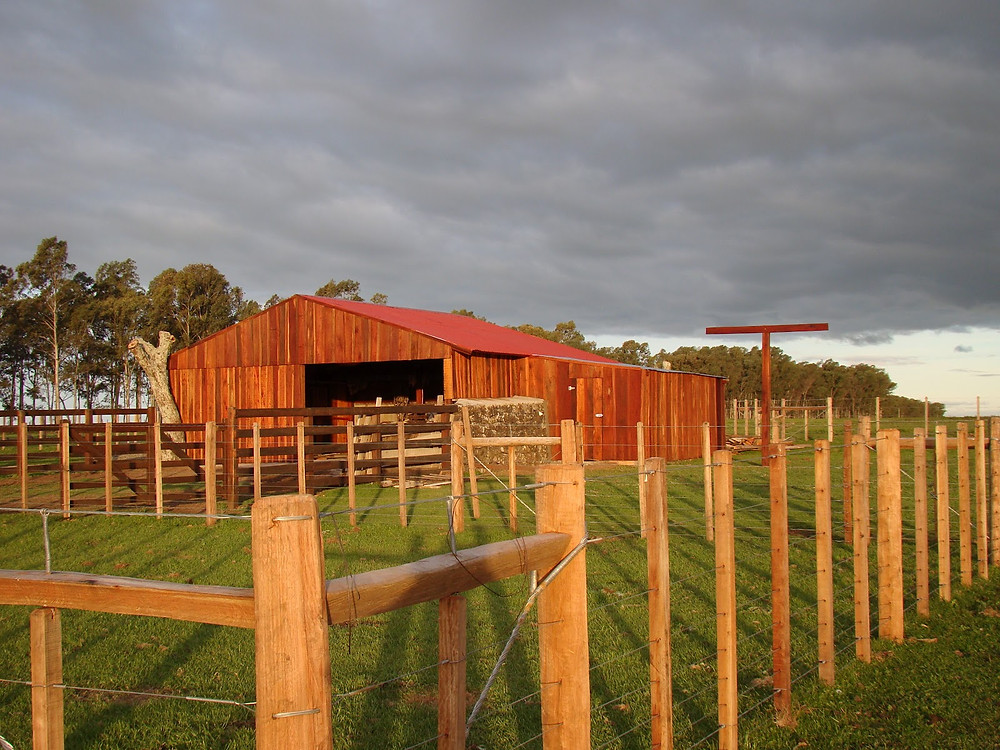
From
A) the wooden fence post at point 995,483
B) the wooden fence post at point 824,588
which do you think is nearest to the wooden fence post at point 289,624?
the wooden fence post at point 824,588

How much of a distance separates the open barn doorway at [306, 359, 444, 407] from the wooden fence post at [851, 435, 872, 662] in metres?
22.0

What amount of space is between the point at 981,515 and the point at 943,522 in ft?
4.47

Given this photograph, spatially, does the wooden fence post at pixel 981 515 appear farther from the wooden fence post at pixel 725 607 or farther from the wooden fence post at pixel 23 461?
the wooden fence post at pixel 23 461

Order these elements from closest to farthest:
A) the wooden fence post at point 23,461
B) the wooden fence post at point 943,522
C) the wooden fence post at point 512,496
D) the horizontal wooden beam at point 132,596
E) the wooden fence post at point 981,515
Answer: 1. the horizontal wooden beam at point 132,596
2. the wooden fence post at point 943,522
3. the wooden fence post at point 981,515
4. the wooden fence post at point 512,496
5. the wooden fence post at point 23,461

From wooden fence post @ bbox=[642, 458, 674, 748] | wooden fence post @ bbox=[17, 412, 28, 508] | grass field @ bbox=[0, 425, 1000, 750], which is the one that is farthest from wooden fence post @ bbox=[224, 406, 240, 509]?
wooden fence post @ bbox=[642, 458, 674, 748]

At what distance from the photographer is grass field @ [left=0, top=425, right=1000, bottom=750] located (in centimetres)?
444

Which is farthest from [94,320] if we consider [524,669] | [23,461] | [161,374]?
[524,669]

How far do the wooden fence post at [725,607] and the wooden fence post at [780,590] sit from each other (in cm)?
62

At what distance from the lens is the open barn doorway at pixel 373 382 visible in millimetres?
27734

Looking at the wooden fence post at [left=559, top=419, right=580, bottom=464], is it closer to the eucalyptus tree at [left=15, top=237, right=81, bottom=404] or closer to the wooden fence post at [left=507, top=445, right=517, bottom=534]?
the wooden fence post at [left=507, top=445, right=517, bottom=534]

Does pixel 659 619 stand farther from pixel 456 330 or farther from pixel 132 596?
pixel 456 330

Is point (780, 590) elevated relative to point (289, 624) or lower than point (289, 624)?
lower

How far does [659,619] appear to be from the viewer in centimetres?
352

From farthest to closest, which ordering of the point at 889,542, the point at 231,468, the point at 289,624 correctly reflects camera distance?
the point at 231,468 → the point at 889,542 → the point at 289,624
